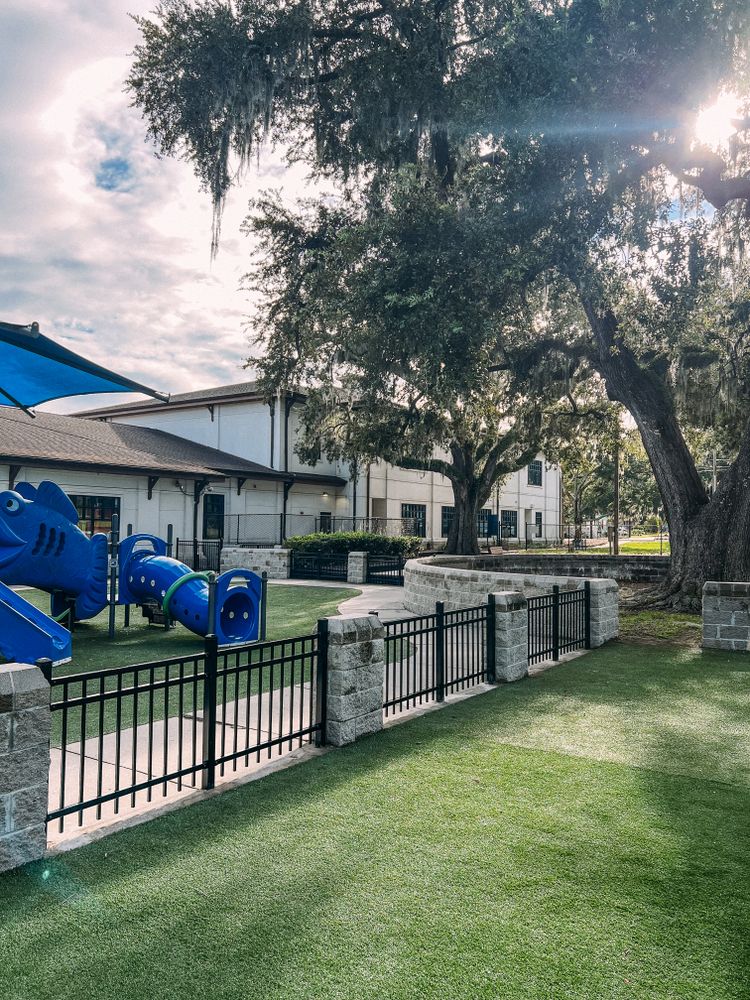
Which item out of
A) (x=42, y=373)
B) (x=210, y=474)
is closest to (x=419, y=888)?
(x=42, y=373)

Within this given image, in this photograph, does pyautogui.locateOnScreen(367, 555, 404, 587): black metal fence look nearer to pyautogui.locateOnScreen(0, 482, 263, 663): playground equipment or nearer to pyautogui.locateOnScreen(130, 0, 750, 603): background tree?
pyautogui.locateOnScreen(130, 0, 750, 603): background tree

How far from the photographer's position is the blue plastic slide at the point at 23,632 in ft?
28.0

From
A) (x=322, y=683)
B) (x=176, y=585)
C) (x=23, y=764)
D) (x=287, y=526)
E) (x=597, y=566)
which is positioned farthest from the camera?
(x=287, y=526)

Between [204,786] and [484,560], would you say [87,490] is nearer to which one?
[484,560]

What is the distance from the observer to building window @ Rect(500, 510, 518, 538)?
Answer: 49.7 m

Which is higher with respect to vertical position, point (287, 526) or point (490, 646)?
point (287, 526)

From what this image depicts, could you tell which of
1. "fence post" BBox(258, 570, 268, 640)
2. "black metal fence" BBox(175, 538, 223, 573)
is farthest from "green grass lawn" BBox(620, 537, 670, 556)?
"fence post" BBox(258, 570, 268, 640)

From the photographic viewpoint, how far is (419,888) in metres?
3.88

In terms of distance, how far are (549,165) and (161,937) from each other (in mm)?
13105

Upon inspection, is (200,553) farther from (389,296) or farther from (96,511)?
→ (389,296)

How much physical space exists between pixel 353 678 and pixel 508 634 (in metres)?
3.34

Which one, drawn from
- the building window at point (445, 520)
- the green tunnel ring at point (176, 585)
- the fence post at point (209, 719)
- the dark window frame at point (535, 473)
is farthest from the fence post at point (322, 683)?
the dark window frame at point (535, 473)

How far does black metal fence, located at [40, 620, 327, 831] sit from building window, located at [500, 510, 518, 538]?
42.4 m

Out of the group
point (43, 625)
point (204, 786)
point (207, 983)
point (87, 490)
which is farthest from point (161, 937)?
point (87, 490)
